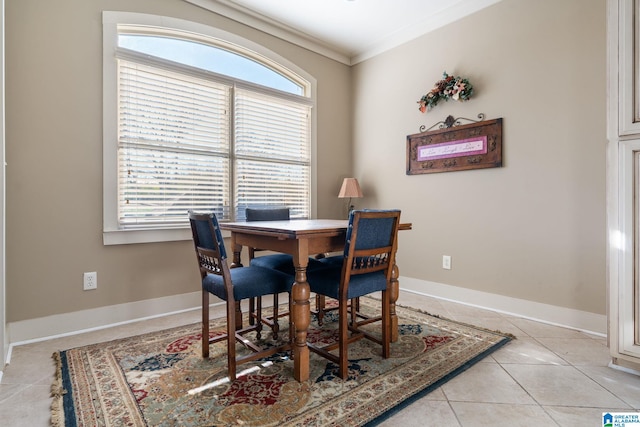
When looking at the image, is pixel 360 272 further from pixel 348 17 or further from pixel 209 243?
pixel 348 17

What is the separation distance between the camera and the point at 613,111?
70.5 inches

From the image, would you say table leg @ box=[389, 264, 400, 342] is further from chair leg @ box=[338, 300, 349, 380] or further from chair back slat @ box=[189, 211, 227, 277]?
chair back slat @ box=[189, 211, 227, 277]

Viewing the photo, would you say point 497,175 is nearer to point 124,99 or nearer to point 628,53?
point 628,53

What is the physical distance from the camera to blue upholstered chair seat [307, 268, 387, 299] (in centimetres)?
175

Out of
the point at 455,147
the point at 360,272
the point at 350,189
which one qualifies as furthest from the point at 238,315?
the point at 455,147

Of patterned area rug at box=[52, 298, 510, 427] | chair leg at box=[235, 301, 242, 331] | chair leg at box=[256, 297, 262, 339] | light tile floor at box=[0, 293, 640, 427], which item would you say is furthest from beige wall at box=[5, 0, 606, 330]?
chair leg at box=[256, 297, 262, 339]

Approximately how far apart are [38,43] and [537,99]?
145 inches

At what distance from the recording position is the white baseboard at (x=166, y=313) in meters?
2.22

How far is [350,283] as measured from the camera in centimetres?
175

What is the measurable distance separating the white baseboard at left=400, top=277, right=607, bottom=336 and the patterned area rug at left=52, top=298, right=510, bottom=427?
613mm

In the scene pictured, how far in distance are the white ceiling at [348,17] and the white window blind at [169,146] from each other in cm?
80

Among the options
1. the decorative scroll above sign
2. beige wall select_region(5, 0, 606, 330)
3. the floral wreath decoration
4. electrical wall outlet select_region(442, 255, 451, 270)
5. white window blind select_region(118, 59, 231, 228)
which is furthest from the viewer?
electrical wall outlet select_region(442, 255, 451, 270)

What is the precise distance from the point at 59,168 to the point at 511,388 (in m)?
3.11

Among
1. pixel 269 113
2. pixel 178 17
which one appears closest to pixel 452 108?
pixel 269 113
